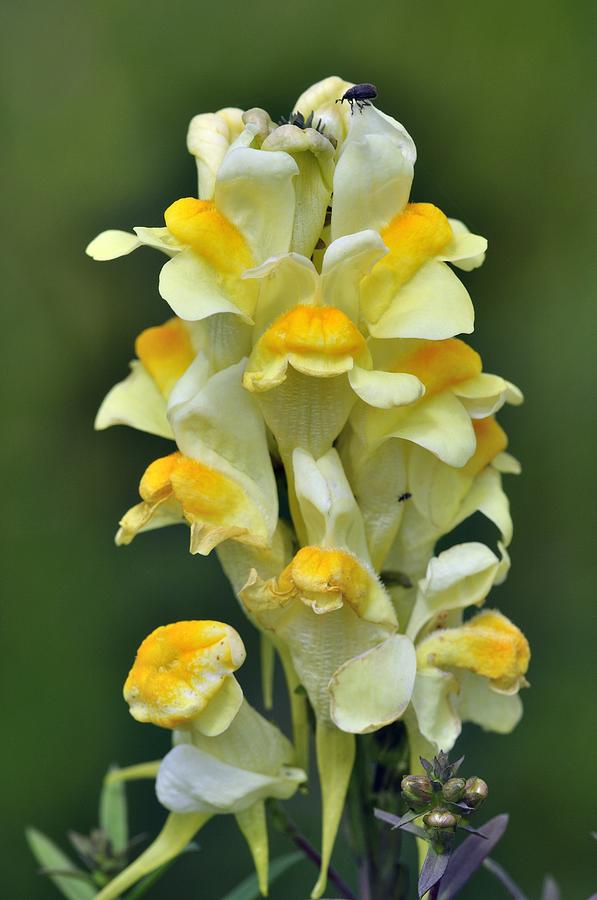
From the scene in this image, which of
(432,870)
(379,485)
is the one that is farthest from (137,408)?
(432,870)

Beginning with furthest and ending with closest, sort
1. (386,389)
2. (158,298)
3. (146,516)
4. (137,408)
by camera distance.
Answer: (158,298), (137,408), (146,516), (386,389)

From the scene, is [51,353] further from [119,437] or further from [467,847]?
[467,847]

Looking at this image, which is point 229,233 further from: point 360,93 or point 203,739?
point 203,739

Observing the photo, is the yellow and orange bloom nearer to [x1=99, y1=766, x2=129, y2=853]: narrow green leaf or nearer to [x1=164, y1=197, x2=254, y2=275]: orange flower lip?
[x1=164, y1=197, x2=254, y2=275]: orange flower lip

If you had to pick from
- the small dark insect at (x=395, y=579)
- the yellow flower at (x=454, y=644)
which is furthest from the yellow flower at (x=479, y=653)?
the small dark insect at (x=395, y=579)

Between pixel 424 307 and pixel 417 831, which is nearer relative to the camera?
pixel 417 831

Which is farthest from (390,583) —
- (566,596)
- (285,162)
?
(566,596)

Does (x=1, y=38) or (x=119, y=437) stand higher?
(x=1, y=38)
